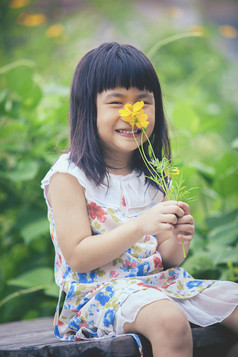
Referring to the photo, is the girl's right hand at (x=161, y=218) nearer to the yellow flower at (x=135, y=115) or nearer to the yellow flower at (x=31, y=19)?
the yellow flower at (x=135, y=115)

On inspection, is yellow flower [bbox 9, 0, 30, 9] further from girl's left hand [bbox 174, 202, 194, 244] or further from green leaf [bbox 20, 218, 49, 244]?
girl's left hand [bbox 174, 202, 194, 244]

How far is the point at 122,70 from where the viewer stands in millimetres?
1422

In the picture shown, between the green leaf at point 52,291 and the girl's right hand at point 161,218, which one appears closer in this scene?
the girl's right hand at point 161,218

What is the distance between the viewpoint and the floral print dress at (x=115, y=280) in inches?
53.2

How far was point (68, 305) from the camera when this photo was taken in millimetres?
1457

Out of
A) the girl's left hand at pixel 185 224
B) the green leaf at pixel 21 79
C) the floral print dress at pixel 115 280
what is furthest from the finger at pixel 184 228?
the green leaf at pixel 21 79

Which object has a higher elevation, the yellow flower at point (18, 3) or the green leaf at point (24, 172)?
the yellow flower at point (18, 3)

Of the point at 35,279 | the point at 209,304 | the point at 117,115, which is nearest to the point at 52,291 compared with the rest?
the point at 35,279

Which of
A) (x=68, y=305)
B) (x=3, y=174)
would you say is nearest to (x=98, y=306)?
(x=68, y=305)

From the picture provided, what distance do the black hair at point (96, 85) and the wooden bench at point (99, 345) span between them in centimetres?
47

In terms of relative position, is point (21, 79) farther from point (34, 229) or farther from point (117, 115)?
point (117, 115)

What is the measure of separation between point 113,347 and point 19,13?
3390mm

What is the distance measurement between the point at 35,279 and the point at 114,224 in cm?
83

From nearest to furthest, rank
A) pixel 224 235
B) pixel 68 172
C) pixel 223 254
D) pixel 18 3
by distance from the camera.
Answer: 1. pixel 68 172
2. pixel 223 254
3. pixel 224 235
4. pixel 18 3
